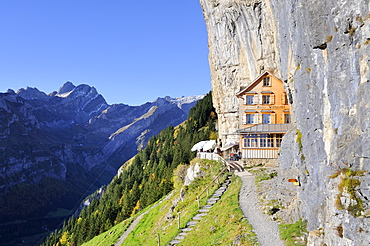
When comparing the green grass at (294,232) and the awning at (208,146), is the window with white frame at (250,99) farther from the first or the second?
the green grass at (294,232)

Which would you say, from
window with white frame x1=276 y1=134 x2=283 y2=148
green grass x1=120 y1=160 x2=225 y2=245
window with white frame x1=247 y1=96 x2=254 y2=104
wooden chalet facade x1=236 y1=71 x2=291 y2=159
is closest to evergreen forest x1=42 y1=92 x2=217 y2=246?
green grass x1=120 y1=160 x2=225 y2=245

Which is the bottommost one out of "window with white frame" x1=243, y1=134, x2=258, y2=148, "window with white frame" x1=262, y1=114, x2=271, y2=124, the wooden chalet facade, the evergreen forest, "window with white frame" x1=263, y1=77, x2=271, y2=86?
the evergreen forest

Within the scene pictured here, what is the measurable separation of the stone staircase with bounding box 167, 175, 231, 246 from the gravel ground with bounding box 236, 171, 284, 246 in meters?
2.49

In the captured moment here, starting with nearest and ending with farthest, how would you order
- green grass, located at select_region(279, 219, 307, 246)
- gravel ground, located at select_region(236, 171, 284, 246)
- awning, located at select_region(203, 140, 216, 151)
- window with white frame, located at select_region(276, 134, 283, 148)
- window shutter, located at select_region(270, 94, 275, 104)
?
1. green grass, located at select_region(279, 219, 307, 246)
2. gravel ground, located at select_region(236, 171, 284, 246)
3. window with white frame, located at select_region(276, 134, 283, 148)
4. window shutter, located at select_region(270, 94, 275, 104)
5. awning, located at select_region(203, 140, 216, 151)

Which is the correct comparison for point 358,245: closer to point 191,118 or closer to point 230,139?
point 230,139

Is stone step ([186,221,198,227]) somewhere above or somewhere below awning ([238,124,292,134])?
below

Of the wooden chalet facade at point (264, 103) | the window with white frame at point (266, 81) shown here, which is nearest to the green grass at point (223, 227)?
the wooden chalet facade at point (264, 103)

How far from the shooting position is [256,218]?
2422cm

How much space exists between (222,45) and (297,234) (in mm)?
45220

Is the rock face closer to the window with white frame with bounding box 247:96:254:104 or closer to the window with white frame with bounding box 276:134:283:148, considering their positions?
the window with white frame with bounding box 276:134:283:148

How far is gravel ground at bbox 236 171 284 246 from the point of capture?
2044 centimetres

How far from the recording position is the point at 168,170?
2832 inches

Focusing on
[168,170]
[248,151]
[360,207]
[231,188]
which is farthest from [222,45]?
[360,207]

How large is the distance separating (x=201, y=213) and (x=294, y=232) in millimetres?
10751
